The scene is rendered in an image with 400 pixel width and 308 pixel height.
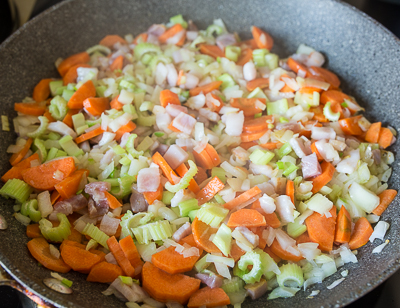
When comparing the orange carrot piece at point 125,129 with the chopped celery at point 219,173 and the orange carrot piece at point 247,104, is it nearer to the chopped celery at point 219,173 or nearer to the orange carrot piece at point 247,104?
the chopped celery at point 219,173

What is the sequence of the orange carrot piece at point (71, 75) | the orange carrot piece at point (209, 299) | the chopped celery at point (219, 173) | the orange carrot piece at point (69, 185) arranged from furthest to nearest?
1. the orange carrot piece at point (71, 75)
2. the chopped celery at point (219, 173)
3. the orange carrot piece at point (69, 185)
4. the orange carrot piece at point (209, 299)

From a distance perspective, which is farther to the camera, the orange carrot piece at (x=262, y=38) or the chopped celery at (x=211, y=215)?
the orange carrot piece at (x=262, y=38)

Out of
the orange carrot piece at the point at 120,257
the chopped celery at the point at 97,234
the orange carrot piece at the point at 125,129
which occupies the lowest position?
the orange carrot piece at the point at 120,257

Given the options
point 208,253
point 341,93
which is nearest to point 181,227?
point 208,253

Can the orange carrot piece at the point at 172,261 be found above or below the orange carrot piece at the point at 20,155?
below

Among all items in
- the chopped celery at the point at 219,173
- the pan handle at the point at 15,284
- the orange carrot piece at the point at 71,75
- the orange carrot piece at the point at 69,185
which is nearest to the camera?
the pan handle at the point at 15,284

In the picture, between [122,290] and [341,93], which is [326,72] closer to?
[341,93]

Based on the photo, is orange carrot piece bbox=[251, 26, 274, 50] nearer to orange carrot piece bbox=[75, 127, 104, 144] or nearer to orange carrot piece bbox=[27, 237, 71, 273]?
orange carrot piece bbox=[75, 127, 104, 144]

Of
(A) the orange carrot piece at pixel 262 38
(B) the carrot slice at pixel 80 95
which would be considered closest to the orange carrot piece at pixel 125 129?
(B) the carrot slice at pixel 80 95
